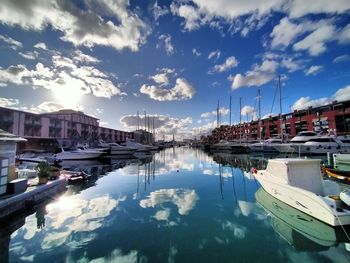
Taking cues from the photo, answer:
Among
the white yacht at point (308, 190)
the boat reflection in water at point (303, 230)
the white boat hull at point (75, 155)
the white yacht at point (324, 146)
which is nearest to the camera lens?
the boat reflection in water at point (303, 230)

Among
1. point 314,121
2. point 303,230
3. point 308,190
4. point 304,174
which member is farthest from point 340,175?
point 314,121

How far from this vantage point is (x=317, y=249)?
6.29m

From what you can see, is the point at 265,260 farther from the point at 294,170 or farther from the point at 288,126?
the point at 288,126

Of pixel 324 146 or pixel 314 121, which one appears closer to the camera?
pixel 324 146

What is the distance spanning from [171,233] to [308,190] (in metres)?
6.90

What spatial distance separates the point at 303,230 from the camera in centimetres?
760

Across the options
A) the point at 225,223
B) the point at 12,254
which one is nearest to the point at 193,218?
the point at 225,223

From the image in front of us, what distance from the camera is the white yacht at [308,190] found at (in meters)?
7.41

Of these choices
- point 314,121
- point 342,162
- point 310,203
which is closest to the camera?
point 310,203

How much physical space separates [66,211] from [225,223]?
320 inches

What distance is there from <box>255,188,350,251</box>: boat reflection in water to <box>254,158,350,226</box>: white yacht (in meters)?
0.27

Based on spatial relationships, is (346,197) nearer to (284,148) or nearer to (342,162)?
(342,162)

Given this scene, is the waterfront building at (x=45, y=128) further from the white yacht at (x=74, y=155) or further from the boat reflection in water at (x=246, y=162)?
the boat reflection in water at (x=246, y=162)

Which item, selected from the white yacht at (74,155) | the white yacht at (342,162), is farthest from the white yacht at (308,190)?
the white yacht at (74,155)
